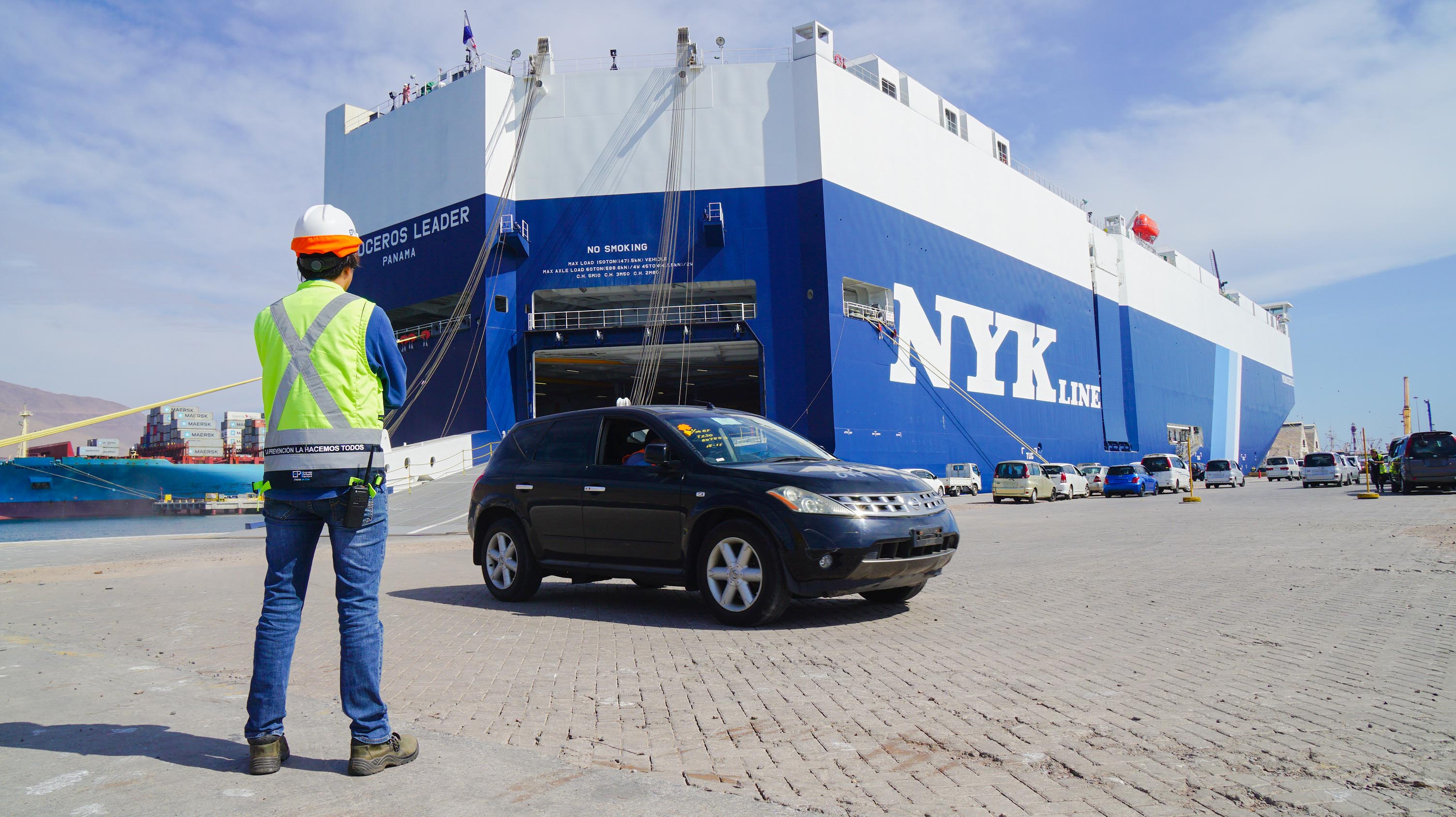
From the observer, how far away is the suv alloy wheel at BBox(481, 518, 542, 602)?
24.6 ft

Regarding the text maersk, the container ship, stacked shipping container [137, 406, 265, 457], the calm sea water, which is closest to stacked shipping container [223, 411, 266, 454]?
stacked shipping container [137, 406, 265, 457]

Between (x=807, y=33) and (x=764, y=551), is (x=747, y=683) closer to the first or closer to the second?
(x=764, y=551)

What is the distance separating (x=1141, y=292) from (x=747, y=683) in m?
66.4

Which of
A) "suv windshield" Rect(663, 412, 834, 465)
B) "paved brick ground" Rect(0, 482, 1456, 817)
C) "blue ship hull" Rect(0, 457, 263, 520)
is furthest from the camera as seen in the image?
→ "blue ship hull" Rect(0, 457, 263, 520)

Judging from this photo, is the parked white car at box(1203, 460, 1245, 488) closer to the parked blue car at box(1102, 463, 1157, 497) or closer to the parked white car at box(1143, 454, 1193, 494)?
the parked white car at box(1143, 454, 1193, 494)

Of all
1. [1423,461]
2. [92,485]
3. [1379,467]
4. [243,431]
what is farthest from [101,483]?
[1379,467]

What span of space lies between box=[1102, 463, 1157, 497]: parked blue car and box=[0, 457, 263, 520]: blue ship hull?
161 feet

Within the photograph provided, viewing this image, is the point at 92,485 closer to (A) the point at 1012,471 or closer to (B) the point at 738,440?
(A) the point at 1012,471

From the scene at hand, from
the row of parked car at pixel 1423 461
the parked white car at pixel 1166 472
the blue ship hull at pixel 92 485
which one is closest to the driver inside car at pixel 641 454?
the row of parked car at pixel 1423 461

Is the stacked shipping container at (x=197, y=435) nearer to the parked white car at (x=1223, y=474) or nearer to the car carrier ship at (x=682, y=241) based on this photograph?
the car carrier ship at (x=682, y=241)

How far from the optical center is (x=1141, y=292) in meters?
62.9

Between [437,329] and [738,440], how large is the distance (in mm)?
34182

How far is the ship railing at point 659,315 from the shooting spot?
117 ft

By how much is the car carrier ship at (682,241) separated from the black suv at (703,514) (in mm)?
27363
